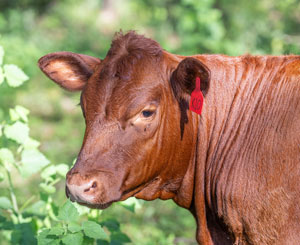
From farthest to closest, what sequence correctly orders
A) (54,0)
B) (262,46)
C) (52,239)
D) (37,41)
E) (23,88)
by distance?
(54,0)
(37,41)
(23,88)
(262,46)
(52,239)

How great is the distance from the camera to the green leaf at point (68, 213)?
11.1ft

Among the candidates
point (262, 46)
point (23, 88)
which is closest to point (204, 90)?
point (262, 46)

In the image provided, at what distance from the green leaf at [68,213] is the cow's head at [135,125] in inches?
14.2

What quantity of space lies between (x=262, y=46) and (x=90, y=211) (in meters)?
5.16

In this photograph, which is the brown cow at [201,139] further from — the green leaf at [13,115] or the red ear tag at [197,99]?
the green leaf at [13,115]

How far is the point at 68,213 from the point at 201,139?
101cm

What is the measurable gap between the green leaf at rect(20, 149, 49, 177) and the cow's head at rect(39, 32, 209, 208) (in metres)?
0.83

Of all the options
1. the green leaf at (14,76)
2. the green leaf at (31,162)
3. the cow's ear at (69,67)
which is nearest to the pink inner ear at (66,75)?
the cow's ear at (69,67)

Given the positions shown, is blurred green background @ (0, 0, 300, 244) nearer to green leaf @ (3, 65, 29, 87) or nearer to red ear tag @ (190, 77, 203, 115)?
green leaf @ (3, 65, 29, 87)

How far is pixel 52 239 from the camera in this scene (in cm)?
339

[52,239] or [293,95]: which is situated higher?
[293,95]

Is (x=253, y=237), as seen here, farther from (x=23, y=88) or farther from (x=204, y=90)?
(x=23, y=88)

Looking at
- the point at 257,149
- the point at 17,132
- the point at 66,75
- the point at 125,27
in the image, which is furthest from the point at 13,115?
the point at 125,27

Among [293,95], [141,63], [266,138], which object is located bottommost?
[266,138]
